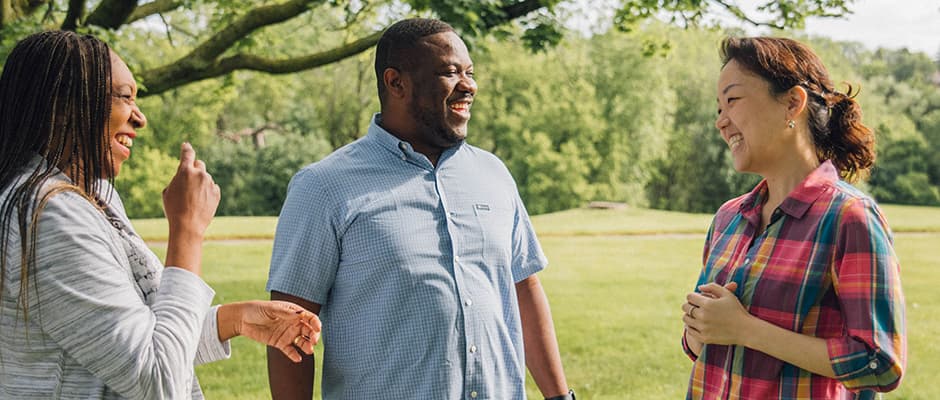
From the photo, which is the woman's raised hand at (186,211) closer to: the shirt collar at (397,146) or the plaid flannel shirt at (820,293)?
the shirt collar at (397,146)

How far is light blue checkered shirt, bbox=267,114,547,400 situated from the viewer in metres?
2.87

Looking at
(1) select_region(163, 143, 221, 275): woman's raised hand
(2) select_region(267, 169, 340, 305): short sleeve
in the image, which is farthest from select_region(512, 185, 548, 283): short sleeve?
(1) select_region(163, 143, 221, 275): woman's raised hand

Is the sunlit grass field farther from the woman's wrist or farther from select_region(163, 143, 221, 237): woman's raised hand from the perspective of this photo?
select_region(163, 143, 221, 237): woman's raised hand

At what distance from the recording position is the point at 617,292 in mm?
15133

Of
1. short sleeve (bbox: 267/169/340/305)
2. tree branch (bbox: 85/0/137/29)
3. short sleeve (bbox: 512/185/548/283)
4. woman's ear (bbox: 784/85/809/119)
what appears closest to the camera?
woman's ear (bbox: 784/85/809/119)

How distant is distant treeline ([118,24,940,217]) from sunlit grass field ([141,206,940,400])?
52.6ft

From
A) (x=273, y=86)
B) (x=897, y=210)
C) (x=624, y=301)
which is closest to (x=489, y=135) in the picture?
(x=273, y=86)

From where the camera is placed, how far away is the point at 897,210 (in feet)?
120

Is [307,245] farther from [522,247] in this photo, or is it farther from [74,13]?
[74,13]

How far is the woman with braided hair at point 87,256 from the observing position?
205 cm

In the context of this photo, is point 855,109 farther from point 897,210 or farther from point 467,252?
point 897,210

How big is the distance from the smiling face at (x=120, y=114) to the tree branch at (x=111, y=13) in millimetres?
8222

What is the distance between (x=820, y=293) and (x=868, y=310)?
156mm

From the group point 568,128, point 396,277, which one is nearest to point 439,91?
point 396,277
